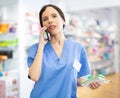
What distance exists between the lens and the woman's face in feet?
A: 4.60

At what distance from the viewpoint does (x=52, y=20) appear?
1401 mm

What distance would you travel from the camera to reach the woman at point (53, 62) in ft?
4.42

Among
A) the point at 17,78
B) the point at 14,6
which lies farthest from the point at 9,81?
the point at 14,6

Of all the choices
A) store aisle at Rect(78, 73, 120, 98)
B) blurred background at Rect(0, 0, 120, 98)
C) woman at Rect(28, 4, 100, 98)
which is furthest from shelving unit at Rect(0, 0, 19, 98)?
woman at Rect(28, 4, 100, 98)

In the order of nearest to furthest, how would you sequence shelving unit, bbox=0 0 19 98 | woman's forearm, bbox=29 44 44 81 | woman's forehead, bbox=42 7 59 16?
woman's forearm, bbox=29 44 44 81, woman's forehead, bbox=42 7 59 16, shelving unit, bbox=0 0 19 98

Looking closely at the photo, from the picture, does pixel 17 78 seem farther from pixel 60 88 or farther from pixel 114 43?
pixel 114 43

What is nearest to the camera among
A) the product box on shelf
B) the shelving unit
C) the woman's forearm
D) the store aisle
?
the woman's forearm

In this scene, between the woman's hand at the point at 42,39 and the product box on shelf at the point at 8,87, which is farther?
the product box on shelf at the point at 8,87

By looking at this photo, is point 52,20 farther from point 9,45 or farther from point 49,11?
point 9,45

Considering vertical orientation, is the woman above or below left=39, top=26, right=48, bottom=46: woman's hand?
below

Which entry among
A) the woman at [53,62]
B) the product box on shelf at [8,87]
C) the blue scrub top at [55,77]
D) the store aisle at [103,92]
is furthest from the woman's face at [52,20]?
the store aisle at [103,92]

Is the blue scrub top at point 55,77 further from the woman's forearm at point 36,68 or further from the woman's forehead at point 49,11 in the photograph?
the woman's forehead at point 49,11

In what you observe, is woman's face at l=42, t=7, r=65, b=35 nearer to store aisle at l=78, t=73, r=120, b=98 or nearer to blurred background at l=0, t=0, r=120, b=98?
blurred background at l=0, t=0, r=120, b=98

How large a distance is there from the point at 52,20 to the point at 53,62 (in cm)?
27
